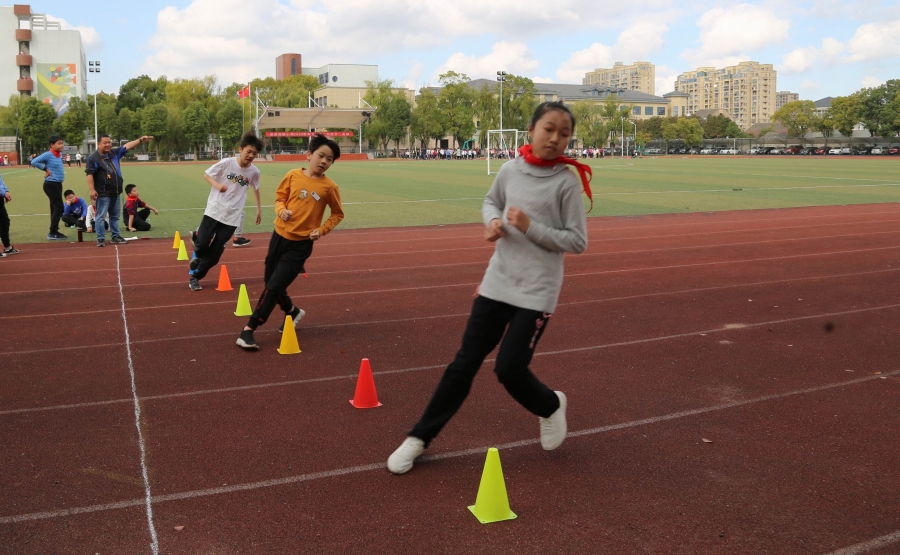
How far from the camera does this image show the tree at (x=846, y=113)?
11369cm

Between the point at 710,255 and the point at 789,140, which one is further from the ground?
the point at 789,140

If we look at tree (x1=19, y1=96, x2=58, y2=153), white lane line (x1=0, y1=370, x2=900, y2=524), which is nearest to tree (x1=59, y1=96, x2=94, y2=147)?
tree (x1=19, y1=96, x2=58, y2=153)

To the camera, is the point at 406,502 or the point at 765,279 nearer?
the point at 406,502

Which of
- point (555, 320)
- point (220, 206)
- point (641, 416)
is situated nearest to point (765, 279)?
point (555, 320)

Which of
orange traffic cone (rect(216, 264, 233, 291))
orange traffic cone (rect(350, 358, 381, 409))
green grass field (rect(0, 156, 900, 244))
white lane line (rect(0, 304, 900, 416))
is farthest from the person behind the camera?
green grass field (rect(0, 156, 900, 244))

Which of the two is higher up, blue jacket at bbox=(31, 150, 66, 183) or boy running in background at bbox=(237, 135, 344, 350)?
blue jacket at bbox=(31, 150, 66, 183)

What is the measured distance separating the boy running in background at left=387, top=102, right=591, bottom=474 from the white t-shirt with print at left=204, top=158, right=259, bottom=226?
5.59 meters

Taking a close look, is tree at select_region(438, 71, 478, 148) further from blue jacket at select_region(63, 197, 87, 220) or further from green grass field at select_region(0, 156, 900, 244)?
blue jacket at select_region(63, 197, 87, 220)

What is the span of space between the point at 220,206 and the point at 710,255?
7.70m

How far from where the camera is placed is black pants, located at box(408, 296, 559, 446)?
416cm

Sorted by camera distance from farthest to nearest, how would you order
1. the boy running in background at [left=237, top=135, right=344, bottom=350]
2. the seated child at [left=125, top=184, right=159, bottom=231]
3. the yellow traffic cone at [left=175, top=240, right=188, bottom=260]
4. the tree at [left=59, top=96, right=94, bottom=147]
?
the tree at [left=59, top=96, right=94, bottom=147], the seated child at [left=125, top=184, right=159, bottom=231], the yellow traffic cone at [left=175, top=240, right=188, bottom=260], the boy running in background at [left=237, top=135, right=344, bottom=350]

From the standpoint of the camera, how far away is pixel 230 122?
349ft

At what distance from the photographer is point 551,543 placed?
3.61 m

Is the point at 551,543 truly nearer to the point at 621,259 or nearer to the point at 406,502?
the point at 406,502
